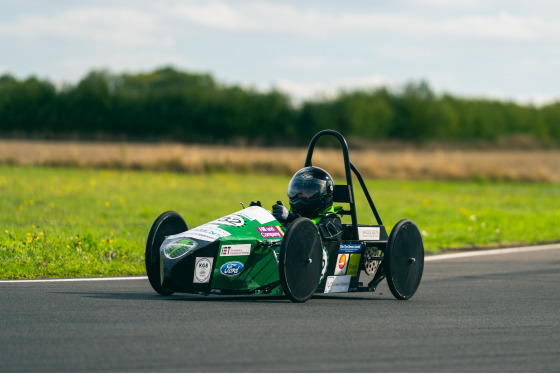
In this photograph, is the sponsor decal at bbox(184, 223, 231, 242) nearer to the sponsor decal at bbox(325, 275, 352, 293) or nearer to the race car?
the race car

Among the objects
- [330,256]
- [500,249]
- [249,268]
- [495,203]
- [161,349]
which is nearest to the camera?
[161,349]

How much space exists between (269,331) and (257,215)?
7.83 feet

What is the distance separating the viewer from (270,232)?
9.95 meters

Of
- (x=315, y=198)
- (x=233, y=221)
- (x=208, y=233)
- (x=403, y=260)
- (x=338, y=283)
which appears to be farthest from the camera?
(x=403, y=260)

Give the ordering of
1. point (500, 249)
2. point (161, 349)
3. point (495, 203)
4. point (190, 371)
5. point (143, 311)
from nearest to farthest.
→ 1. point (190, 371)
2. point (161, 349)
3. point (143, 311)
4. point (500, 249)
5. point (495, 203)

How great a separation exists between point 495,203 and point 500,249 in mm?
12873

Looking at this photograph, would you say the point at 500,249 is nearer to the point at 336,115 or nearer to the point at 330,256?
the point at 330,256

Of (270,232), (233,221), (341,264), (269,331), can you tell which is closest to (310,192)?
(341,264)

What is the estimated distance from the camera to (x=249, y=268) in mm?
9617

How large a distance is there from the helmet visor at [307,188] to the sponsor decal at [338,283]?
0.99m

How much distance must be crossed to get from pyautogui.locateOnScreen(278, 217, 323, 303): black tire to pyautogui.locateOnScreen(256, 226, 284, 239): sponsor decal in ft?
1.53

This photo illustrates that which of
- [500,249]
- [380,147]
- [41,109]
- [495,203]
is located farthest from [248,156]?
[380,147]

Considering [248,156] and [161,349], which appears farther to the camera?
[248,156]

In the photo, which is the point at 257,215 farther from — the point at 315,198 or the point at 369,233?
the point at 369,233
